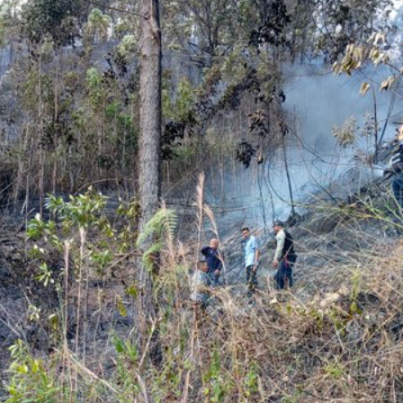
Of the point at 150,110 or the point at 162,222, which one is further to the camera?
the point at 150,110

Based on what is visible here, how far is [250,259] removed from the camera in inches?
417

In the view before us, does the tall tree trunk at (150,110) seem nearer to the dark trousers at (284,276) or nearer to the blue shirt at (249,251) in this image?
the blue shirt at (249,251)

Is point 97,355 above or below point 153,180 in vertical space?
below

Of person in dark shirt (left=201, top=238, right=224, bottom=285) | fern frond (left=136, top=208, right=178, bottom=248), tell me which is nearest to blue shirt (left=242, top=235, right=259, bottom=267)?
person in dark shirt (left=201, top=238, right=224, bottom=285)

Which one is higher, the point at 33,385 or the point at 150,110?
the point at 150,110

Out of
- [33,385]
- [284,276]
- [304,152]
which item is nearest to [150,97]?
[284,276]

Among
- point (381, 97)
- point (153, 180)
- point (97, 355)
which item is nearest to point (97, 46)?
point (381, 97)

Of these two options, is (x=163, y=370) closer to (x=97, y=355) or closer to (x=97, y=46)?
(x=97, y=355)

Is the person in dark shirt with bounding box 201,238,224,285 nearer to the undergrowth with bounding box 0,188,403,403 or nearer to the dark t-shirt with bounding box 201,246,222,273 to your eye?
the dark t-shirt with bounding box 201,246,222,273

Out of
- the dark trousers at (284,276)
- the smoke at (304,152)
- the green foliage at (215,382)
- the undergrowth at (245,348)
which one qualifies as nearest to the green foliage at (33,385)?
the undergrowth at (245,348)

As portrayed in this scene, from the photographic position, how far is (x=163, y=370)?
5969 millimetres

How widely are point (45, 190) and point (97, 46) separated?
7.23 metres

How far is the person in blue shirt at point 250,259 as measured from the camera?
687cm

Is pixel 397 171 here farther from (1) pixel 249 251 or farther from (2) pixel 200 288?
(2) pixel 200 288
